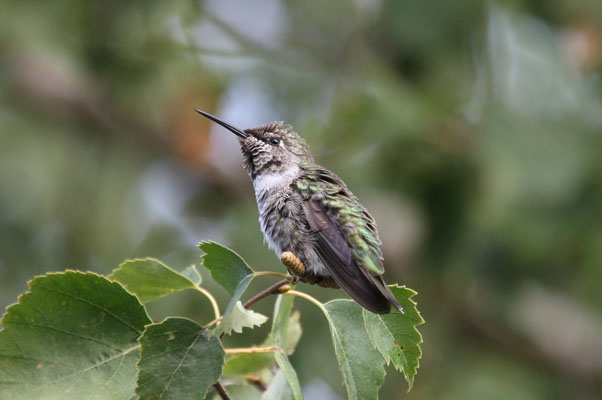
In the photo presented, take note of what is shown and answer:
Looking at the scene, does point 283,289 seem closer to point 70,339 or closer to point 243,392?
point 243,392

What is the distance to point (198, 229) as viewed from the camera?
29.0 ft

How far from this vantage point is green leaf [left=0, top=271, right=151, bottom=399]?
215 cm

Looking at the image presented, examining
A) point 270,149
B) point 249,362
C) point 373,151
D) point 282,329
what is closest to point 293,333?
point 249,362

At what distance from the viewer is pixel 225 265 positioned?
2236 mm

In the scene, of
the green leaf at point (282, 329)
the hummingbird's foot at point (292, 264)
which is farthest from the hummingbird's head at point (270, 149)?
the green leaf at point (282, 329)

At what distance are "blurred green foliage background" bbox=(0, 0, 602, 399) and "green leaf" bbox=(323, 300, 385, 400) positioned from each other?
4470 millimetres

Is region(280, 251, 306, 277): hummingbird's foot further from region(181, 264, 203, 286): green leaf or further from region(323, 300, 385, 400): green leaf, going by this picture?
region(181, 264, 203, 286): green leaf

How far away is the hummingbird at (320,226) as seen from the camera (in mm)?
2441

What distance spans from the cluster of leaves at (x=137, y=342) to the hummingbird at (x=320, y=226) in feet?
0.36

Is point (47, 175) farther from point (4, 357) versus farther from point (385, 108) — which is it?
point (4, 357)

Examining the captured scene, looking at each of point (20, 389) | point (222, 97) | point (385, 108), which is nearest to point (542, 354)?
point (385, 108)

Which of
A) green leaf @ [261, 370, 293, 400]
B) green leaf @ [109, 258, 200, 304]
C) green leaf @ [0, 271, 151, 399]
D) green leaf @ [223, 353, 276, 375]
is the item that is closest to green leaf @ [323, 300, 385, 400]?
green leaf @ [261, 370, 293, 400]

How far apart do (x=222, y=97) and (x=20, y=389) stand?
7.01m

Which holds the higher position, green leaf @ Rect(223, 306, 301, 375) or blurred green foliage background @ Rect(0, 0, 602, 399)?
blurred green foliage background @ Rect(0, 0, 602, 399)
